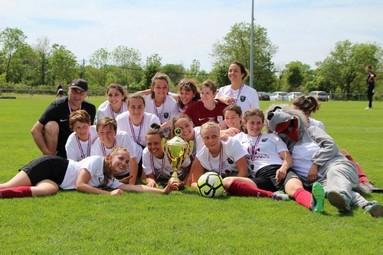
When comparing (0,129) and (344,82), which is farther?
(344,82)

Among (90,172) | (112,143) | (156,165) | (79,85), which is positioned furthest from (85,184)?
(79,85)

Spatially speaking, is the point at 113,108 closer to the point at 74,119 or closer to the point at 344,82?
the point at 74,119

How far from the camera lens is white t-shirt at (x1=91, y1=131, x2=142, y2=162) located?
7.31 metres

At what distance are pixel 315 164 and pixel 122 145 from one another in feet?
8.86

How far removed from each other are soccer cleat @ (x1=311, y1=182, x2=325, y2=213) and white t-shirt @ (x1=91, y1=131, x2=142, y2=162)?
2.90 metres

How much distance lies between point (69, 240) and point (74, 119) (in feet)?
10.5

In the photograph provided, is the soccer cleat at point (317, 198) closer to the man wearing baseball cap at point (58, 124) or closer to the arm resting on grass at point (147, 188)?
the arm resting on grass at point (147, 188)

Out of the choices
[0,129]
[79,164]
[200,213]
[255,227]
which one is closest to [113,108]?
[79,164]

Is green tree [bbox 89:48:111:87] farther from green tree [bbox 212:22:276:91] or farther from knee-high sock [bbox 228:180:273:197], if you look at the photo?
knee-high sock [bbox 228:180:273:197]

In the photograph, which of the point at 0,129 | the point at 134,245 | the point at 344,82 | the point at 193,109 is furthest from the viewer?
the point at 344,82

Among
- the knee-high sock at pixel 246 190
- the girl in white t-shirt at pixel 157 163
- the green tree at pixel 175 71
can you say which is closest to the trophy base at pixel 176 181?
the girl in white t-shirt at pixel 157 163

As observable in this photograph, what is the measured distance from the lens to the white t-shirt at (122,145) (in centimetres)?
731

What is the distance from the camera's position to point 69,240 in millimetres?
4543

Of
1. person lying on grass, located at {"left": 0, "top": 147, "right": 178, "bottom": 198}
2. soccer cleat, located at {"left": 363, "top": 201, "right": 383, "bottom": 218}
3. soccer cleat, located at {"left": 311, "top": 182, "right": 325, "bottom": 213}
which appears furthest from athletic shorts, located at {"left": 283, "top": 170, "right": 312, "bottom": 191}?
person lying on grass, located at {"left": 0, "top": 147, "right": 178, "bottom": 198}
